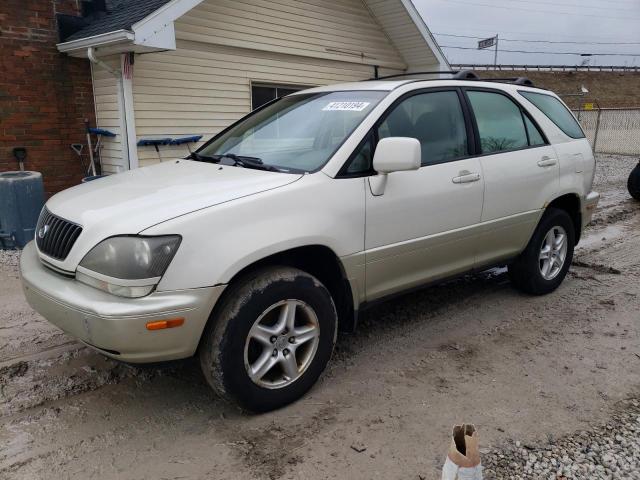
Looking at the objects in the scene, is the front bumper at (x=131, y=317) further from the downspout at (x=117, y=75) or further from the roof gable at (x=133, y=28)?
the downspout at (x=117, y=75)

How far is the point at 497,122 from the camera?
438 centimetres

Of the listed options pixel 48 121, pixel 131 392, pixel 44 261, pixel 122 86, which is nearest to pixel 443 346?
pixel 131 392

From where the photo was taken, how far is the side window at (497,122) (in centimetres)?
423

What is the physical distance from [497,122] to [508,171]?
43 cm

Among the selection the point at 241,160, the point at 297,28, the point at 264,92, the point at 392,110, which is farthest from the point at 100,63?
the point at 392,110

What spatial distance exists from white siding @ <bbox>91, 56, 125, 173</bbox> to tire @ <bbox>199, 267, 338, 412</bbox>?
5667 mm

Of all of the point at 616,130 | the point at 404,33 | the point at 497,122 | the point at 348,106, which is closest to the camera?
the point at 348,106

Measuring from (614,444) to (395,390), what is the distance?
3.98 feet

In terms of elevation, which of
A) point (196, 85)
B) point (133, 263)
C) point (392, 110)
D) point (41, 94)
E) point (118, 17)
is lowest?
point (133, 263)

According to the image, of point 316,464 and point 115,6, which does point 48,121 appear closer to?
point 115,6

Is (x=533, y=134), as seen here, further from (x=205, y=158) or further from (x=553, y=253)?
(x=205, y=158)

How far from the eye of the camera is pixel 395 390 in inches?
133

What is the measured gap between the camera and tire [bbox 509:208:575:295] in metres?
4.75

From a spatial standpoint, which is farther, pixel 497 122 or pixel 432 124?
pixel 497 122
